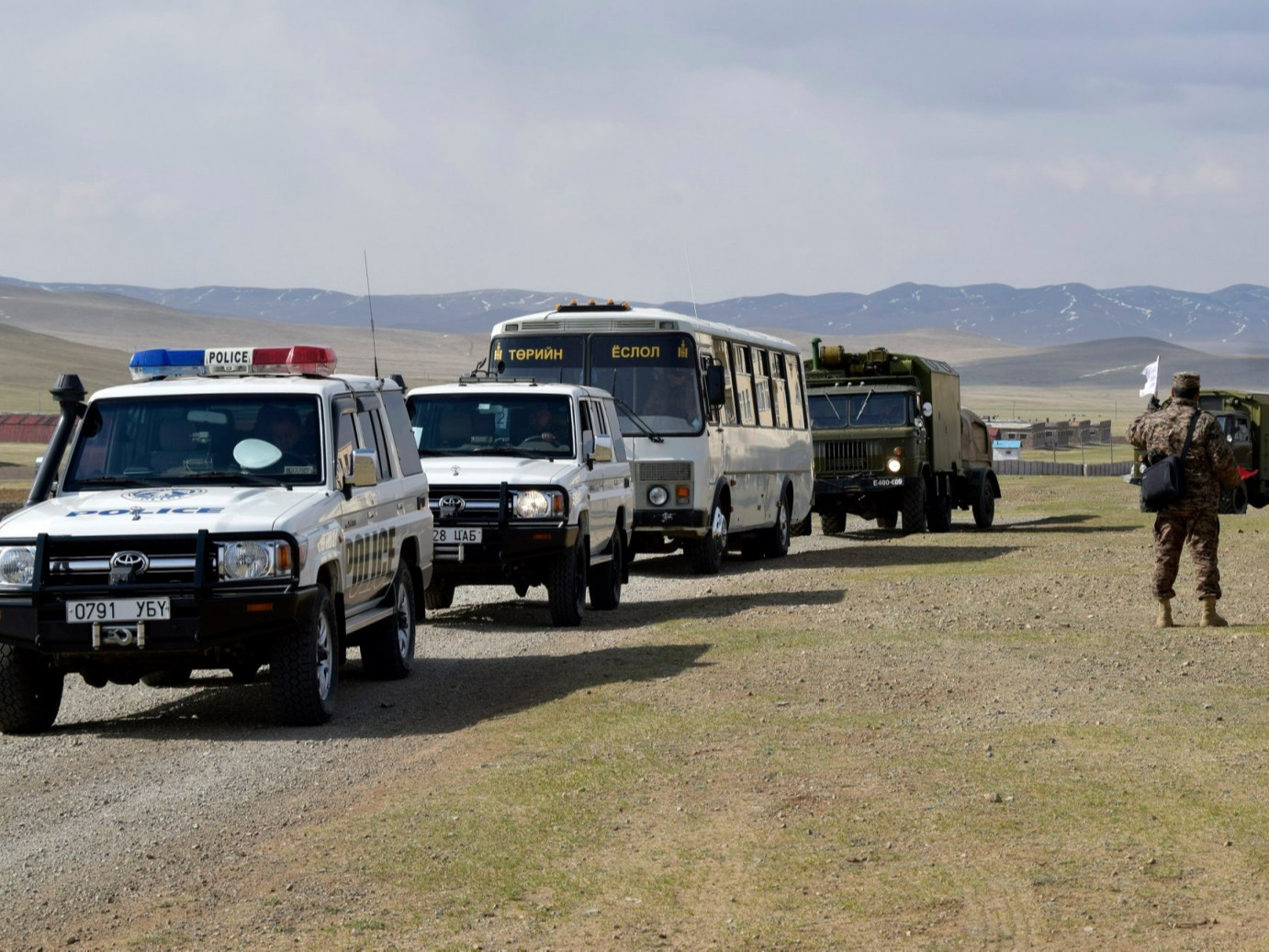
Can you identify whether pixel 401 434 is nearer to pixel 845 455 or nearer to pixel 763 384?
pixel 763 384

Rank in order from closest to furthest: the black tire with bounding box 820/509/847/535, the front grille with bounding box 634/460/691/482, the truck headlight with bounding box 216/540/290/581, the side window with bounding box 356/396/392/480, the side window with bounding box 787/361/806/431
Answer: the truck headlight with bounding box 216/540/290/581 → the side window with bounding box 356/396/392/480 → the front grille with bounding box 634/460/691/482 → the side window with bounding box 787/361/806/431 → the black tire with bounding box 820/509/847/535

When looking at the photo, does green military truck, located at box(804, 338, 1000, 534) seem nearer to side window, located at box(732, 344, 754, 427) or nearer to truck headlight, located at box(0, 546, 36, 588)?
side window, located at box(732, 344, 754, 427)

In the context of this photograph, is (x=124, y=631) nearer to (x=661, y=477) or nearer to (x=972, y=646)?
(x=972, y=646)

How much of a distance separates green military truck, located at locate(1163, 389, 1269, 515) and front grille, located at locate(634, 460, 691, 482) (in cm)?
2216

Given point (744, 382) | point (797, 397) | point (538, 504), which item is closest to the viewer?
point (538, 504)

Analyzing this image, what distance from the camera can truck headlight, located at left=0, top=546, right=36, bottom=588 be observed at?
991 cm

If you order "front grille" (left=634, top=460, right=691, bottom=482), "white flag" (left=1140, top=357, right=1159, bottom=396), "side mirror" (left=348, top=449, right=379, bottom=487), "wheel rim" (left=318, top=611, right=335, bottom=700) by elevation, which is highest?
"white flag" (left=1140, top=357, right=1159, bottom=396)

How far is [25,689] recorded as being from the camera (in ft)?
33.7

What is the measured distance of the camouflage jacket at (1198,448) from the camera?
14.0 meters

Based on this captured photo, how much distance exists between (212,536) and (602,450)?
22.5 feet

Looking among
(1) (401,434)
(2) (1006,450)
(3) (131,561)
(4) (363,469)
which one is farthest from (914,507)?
(2) (1006,450)

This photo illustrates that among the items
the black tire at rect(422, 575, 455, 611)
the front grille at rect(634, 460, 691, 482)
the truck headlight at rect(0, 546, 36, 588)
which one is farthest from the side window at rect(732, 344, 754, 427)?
the truck headlight at rect(0, 546, 36, 588)

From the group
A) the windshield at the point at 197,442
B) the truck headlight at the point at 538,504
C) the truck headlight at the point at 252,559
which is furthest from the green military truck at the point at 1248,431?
the truck headlight at the point at 252,559

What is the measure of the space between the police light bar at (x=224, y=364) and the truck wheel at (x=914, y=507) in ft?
64.0
